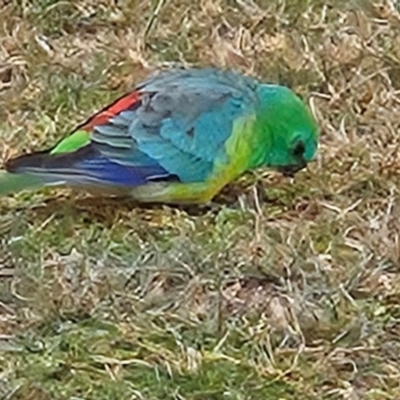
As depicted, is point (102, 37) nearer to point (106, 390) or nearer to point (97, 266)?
point (97, 266)

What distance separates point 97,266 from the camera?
14.1ft

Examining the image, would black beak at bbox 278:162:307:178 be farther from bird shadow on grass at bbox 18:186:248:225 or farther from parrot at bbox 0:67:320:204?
bird shadow on grass at bbox 18:186:248:225

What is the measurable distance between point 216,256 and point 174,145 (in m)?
0.42

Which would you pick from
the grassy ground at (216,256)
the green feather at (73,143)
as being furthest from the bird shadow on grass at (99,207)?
the green feather at (73,143)

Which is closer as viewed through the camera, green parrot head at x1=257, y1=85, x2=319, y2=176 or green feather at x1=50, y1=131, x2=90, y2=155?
green feather at x1=50, y1=131, x2=90, y2=155

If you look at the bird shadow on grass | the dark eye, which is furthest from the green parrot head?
the bird shadow on grass

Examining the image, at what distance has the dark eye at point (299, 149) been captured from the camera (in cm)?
477

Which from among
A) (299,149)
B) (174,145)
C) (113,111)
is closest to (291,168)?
(299,149)

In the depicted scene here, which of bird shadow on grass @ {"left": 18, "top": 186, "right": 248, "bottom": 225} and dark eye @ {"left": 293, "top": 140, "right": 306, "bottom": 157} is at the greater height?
dark eye @ {"left": 293, "top": 140, "right": 306, "bottom": 157}

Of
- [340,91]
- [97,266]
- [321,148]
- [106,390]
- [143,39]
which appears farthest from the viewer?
[143,39]

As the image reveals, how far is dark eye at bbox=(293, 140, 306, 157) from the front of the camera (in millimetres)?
4773

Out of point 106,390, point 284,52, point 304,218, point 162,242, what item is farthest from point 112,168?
point 284,52

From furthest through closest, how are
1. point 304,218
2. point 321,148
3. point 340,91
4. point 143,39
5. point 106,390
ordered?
point 143,39 < point 340,91 < point 321,148 < point 304,218 < point 106,390

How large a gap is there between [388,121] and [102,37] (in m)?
1.22
